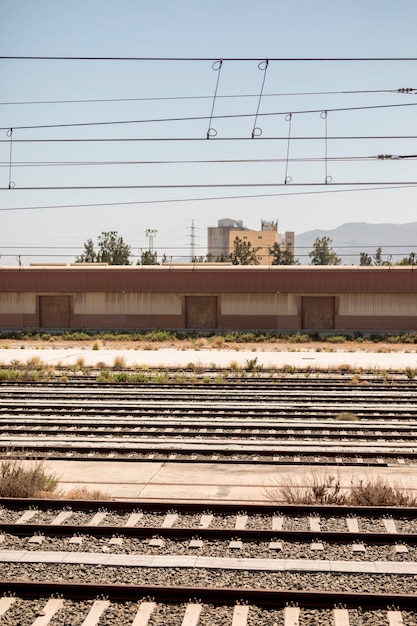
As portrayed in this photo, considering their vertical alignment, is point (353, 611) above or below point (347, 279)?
below

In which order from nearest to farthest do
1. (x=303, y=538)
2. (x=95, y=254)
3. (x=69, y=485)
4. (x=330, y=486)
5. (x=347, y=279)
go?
(x=303, y=538)
(x=330, y=486)
(x=69, y=485)
(x=347, y=279)
(x=95, y=254)

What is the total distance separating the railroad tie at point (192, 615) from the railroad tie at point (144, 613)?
354 millimetres

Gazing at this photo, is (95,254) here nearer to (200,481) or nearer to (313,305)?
(313,305)

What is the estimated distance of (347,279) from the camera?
46656mm

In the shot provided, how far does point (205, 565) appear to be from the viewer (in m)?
8.39

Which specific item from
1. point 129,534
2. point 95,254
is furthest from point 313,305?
point 95,254

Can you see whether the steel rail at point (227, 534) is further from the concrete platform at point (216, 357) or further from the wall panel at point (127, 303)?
the wall panel at point (127, 303)

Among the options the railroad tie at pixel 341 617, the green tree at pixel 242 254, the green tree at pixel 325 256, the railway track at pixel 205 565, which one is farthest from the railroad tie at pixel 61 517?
the green tree at pixel 325 256

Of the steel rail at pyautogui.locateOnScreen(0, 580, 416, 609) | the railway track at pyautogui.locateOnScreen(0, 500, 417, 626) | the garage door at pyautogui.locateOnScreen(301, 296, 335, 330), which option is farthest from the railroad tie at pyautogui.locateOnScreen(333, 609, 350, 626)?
the garage door at pyautogui.locateOnScreen(301, 296, 335, 330)

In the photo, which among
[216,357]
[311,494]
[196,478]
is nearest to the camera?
[311,494]

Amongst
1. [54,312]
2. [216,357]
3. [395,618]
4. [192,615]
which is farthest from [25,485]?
[54,312]

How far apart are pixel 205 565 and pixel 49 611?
1.83m

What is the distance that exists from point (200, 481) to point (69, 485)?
6.98ft

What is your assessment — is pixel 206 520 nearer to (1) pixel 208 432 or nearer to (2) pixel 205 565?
(2) pixel 205 565
